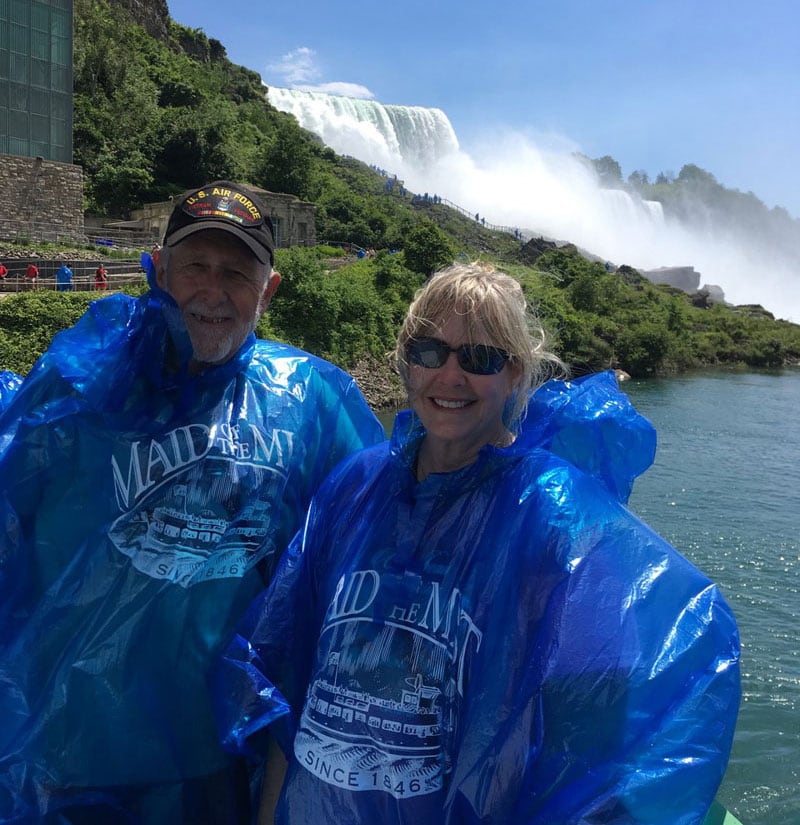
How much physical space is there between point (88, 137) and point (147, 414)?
38.7 meters

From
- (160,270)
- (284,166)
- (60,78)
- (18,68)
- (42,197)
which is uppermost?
(284,166)

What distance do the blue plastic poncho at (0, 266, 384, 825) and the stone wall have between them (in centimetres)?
2389

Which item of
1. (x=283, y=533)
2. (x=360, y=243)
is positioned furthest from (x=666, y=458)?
(x=360, y=243)

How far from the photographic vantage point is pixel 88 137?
3541cm

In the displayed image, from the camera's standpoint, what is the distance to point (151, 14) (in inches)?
2256

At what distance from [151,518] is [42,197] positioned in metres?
26.8

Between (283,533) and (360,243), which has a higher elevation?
(360,243)

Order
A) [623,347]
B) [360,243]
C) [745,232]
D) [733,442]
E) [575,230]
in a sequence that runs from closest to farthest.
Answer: [733,442], [623,347], [360,243], [575,230], [745,232]

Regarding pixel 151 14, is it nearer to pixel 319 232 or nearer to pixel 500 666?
pixel 319 232

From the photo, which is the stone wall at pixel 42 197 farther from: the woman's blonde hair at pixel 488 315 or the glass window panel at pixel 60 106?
the woman's blonde hair at pixel 488 315

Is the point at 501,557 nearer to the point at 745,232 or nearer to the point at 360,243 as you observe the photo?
the point at 360,243

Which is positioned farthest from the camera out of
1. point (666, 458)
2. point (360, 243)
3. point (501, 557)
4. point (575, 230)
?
point (575, 230)

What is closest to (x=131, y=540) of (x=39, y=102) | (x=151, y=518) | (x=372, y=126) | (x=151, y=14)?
(x=151, y=518)

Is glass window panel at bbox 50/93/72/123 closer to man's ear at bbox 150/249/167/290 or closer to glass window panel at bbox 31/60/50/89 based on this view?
glass window panel at bbox 31/60/50/89
